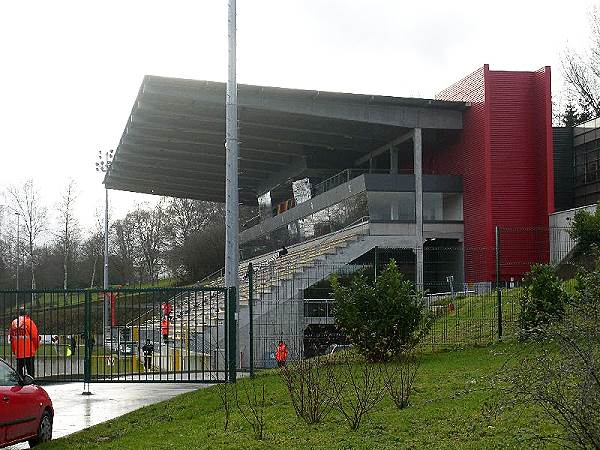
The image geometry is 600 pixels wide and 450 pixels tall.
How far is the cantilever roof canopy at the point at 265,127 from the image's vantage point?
37.6 meters

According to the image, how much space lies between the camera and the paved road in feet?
42.8

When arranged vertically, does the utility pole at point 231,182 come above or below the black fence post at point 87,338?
above

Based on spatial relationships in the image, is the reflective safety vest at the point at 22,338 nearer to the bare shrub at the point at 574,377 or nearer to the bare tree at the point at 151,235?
the bare shrub at the point at 574,377

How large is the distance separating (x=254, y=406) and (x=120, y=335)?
6837 millimetres

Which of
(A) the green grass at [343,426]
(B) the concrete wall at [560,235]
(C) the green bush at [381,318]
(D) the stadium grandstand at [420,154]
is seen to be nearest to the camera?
(A) the green grass at [343,426]

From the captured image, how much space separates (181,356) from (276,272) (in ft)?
35.3

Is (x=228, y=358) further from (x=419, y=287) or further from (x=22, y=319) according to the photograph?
(x=419, y=287)

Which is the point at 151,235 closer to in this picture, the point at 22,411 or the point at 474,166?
the point at 474,166

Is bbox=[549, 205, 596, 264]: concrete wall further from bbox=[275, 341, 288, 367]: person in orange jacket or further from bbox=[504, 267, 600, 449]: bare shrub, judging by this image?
bbox=[504, 267, 600, 449]: bare shrub

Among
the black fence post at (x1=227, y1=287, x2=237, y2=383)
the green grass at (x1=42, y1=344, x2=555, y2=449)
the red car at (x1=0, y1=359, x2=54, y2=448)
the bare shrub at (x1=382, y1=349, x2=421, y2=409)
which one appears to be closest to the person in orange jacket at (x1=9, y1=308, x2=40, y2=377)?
the black fence post at (x1=227, y1=287, x2=237, y2=383)

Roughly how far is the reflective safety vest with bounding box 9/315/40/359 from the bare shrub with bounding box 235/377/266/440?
4638 millimetres

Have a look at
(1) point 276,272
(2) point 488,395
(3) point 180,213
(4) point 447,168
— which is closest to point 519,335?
(2) point 488,395

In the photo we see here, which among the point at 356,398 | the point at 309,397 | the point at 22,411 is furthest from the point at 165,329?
the point at 309,397

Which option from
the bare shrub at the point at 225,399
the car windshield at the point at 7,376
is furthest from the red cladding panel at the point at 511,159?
the car windshield at the point at 7,376
